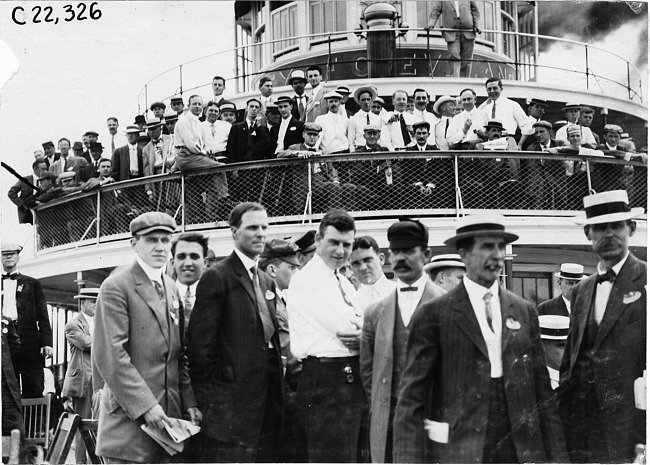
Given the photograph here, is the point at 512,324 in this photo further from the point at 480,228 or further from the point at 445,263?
the point at 445,263

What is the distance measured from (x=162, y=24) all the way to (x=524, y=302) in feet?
12.6

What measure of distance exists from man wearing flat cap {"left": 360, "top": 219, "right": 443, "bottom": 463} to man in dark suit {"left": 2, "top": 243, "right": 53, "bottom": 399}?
121 inches

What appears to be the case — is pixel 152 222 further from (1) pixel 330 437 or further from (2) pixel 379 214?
(2) pixel 379 214

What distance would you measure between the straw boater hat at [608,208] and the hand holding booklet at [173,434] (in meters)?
2.89

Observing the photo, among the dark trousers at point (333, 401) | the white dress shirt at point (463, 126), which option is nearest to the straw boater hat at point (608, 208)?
the dark trousers at point (333, 401)

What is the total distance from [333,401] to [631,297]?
2.01 m

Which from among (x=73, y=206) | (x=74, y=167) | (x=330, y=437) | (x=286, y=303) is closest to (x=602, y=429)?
(x=330, y=437)

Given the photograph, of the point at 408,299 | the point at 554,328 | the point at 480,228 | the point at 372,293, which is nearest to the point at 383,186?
the point at 372,293

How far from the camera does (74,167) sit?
10781mm

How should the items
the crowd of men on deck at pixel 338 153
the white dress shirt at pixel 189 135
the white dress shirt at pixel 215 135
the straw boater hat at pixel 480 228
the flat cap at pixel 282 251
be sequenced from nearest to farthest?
the straw boater hat at pixel 480 228
the flat cap at pixel 282 251
the crowd of men on deck at pixel 338 153
the white dress shirt at pixel 189 135
the white dress shirt at pixel 215 135

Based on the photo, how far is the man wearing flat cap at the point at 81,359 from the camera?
8.27 m

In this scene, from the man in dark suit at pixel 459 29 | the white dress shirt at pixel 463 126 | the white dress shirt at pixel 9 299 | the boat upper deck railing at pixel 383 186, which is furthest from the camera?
the man in dark suit at pixel 459 29

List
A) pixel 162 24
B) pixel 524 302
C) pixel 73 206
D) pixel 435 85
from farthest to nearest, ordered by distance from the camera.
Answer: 1. pixel 435 85
2. pixel 73 206
3. pixel 162 24
4. pixel 524 302

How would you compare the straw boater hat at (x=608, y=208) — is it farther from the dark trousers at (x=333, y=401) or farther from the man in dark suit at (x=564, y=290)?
the dark trousers at (x=333, y=401)
